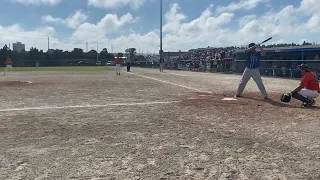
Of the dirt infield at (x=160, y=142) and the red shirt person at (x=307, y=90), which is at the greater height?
the red shirt person at (x=307, y=90)

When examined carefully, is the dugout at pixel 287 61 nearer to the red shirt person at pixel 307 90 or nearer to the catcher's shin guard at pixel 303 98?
the red shirt person at pixel 307 90

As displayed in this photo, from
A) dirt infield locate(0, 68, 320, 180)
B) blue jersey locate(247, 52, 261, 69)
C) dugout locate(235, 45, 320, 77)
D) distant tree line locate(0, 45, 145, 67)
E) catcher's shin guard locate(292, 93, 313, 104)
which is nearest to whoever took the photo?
dirt infield locate(0, 68, 320, 180)

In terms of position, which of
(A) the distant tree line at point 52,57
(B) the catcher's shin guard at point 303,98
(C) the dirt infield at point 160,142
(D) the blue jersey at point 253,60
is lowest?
(C) the dirt infield at point 160,142

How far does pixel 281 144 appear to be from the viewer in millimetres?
5734

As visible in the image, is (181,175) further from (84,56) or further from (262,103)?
(84,56)

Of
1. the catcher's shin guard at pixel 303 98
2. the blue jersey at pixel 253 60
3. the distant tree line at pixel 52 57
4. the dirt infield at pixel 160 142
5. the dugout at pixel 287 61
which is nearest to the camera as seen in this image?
the dirt infield at pixel 160 142

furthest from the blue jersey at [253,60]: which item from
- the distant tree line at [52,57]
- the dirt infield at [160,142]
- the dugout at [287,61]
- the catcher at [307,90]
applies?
the distant tree line at [52,57]

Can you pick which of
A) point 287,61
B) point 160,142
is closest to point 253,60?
point 160,142

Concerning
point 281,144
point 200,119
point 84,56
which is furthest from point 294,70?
point 84,56

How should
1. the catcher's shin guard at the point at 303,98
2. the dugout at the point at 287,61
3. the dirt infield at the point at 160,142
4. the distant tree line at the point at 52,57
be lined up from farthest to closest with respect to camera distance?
the distant tree line at the point at 52,57 → the dugout at the point at 287,61 → the catcher's shin guard at the point at 303,98 → the dirt infield at the point at 160,142

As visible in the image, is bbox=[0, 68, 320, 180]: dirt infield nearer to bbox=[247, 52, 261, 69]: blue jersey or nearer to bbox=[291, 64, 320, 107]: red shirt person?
bbox=[291, 64, 320, 107]: red shirt person

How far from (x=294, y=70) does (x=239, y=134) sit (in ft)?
65.7

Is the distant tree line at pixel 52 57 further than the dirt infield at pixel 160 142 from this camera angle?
Yes

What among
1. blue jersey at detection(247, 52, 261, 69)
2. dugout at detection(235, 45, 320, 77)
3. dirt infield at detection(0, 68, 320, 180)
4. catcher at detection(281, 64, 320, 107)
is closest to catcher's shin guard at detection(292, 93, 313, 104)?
catcher at detection(281, 64, 320, 107)
